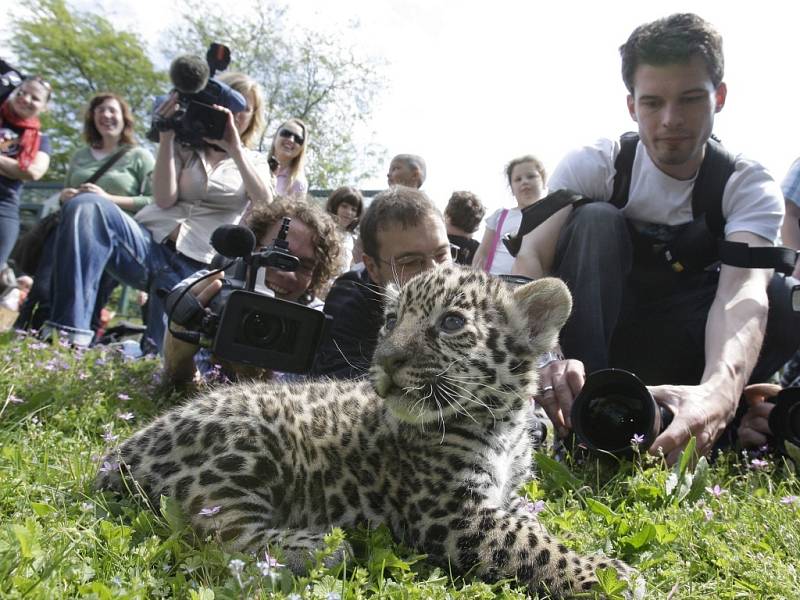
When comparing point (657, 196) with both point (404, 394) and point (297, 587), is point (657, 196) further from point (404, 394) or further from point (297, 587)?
point (297, 587)

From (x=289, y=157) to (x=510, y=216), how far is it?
3318 mm

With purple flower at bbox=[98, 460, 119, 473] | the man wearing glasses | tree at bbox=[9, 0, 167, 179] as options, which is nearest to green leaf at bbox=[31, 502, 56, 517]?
purple flower at bbox=[98, 460, 119, 473]

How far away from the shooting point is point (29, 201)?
1902 centimetres

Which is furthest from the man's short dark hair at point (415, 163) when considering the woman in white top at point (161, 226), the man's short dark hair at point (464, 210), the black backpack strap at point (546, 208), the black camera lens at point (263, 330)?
the black camera lens at point (263, 330)

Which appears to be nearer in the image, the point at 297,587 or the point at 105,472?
the point at 297,587

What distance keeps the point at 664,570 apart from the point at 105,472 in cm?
255

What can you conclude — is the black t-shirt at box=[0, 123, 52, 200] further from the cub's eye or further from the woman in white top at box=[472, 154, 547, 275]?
the cub's eye

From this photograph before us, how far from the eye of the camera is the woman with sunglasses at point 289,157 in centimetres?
865

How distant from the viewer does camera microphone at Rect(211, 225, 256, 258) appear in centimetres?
401

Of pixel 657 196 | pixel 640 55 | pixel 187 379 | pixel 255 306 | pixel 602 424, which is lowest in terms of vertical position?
pixel 187 379

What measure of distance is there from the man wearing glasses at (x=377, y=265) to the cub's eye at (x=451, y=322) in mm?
1802

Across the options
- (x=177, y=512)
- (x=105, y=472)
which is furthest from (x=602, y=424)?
(x=105, y=472)

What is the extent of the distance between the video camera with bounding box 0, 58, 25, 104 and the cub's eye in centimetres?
877

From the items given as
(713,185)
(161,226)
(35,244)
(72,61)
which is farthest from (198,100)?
(72,61)
